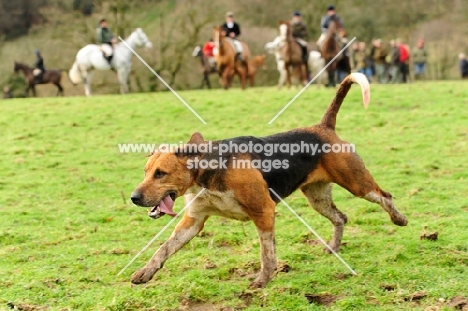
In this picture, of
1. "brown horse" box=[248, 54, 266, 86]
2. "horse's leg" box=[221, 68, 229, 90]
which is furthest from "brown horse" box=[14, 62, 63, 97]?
"horse's leg" box=[221, 68, 229, 90]

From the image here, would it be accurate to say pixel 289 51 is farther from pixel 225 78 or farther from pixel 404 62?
pixel 404 62

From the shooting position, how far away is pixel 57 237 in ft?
25.4

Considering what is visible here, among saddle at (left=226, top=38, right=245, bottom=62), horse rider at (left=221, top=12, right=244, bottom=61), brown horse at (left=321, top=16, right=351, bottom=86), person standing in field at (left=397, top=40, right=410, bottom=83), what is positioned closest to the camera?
brown horse at (left=321, top=16, right=351, bottom=86)

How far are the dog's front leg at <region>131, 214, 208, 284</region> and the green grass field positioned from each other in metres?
0.19

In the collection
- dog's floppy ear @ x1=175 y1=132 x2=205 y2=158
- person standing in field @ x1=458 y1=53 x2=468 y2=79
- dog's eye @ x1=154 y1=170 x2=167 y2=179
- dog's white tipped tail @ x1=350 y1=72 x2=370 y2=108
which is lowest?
person standing in field @ x1=458 y1=53 x2=468 y2=79

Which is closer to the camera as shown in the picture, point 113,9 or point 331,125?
point 331,125

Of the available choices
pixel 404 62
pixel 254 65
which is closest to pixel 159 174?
pixel 254 65

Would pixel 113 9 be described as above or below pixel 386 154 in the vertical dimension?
above

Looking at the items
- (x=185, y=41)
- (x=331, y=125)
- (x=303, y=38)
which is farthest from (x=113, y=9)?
(x=331, y=125)

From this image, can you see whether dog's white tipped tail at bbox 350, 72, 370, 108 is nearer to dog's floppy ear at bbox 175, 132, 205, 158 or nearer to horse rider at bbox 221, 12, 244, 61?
dog's floppy ear at bbox 175, 132, 205, 158

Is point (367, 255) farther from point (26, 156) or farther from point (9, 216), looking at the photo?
point (26, 156)

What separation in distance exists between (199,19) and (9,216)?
28.4 metres

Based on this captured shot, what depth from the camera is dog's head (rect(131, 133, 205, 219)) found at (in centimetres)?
542

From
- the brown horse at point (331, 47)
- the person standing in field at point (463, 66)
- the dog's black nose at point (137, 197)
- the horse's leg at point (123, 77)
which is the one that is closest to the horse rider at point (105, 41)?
the horse's leg at point (123, 77)
